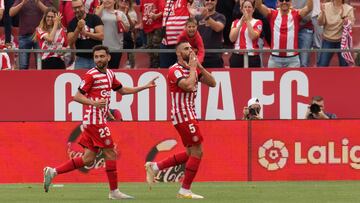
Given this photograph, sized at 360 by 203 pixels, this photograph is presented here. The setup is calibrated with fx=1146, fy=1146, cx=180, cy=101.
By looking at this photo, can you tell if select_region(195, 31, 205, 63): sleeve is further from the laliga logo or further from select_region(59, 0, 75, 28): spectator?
select_region(59, 0, 75, 28): spectator

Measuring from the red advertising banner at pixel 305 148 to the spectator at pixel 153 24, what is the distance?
2692 mm

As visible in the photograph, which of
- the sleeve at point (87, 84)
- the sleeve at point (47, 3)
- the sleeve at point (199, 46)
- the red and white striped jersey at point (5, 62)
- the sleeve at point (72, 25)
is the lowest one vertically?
the sleeve at point (87, 84)

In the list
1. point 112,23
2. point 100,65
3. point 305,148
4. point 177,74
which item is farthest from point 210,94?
point 100,65

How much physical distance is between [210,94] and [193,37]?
2.23m

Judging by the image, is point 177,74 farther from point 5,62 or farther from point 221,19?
point 5,62

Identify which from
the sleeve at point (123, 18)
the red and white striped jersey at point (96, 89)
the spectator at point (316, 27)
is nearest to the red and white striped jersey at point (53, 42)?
the sleeve at point (123, 18)

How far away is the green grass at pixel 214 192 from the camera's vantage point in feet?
50.9

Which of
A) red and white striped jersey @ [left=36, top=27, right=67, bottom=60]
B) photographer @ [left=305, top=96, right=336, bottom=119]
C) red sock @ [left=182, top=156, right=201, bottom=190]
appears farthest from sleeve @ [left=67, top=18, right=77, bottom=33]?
red sock @ [left=182, top=156, right=201, bottom=190]

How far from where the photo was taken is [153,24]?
71.4 ft

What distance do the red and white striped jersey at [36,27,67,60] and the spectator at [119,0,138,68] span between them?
1.28m

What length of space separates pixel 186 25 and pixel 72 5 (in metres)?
2.47

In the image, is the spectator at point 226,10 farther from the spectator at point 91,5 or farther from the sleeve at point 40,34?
the sleeve at point 40,34

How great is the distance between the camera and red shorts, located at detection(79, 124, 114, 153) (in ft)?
52.2

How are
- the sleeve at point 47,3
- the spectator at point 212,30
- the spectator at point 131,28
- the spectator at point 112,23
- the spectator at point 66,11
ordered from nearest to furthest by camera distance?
the spectator at point 212,30 → the spectator at point 112,23 → the spectator at point 66,11 → the spectator at point 131,28 → the sleeve at point 47,3
